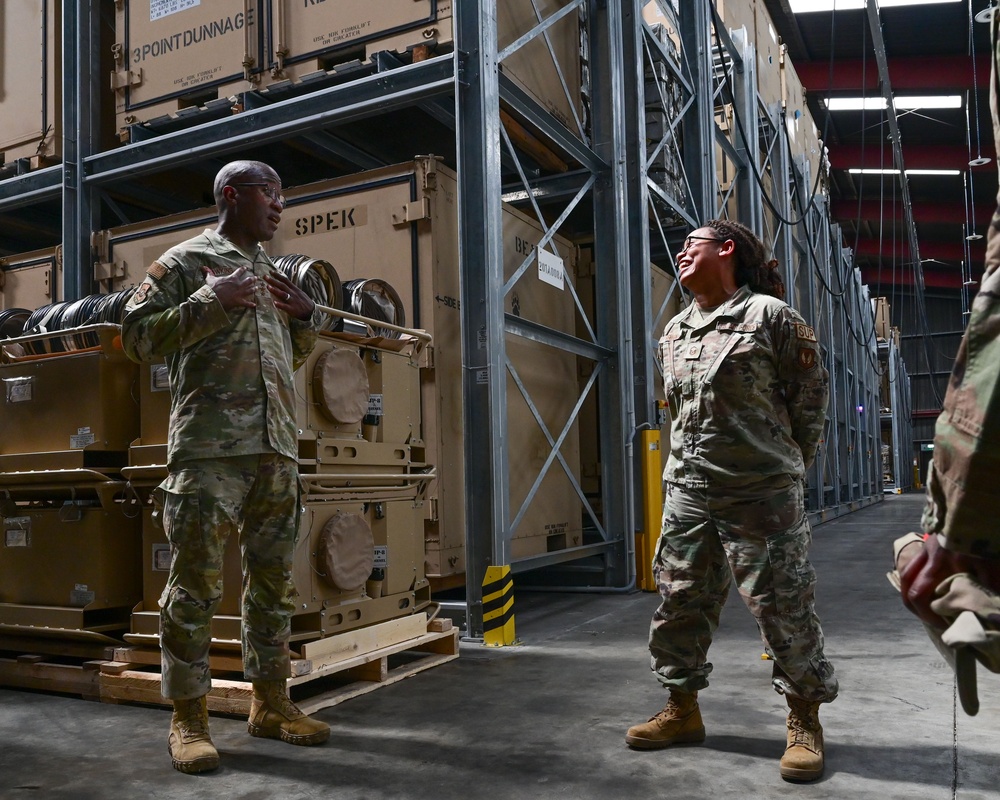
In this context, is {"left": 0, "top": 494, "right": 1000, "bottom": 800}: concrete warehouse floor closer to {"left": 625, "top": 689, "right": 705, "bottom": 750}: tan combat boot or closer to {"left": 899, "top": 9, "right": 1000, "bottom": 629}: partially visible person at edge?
{"left": 625, "top": 689, "right": 705, "bottom": 750}: tan combat boot

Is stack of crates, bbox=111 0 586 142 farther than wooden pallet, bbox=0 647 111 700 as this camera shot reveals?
Yes

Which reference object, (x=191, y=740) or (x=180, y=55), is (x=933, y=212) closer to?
(x=180, y=55)

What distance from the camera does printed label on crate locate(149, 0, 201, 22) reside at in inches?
244

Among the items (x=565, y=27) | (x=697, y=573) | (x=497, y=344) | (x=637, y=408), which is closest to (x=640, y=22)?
(x=565, y=27)

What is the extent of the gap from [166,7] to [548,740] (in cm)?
588

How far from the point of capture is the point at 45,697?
3.96 metres

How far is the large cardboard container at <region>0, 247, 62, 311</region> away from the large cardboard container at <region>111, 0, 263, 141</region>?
125 cm

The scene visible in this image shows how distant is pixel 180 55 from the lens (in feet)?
20.3

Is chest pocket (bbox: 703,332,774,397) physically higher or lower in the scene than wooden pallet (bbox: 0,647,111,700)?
higher

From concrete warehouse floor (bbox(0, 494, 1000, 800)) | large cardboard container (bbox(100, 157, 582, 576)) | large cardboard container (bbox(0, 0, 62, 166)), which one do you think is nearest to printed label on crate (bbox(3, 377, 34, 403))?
concrete warehouse floor (bbox(0, 494, 1000, 800))

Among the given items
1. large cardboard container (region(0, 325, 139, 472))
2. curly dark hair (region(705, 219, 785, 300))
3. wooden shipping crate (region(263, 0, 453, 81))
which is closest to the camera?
curly dark hair (region(705, 219, 785, 300))

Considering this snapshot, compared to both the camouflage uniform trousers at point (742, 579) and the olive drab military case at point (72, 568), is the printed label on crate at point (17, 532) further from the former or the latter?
the camouflage uniform trousers at point (742, 579)

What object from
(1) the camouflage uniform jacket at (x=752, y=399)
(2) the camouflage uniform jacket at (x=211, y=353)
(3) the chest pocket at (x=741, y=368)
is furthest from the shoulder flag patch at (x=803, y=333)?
(2) the camouflage uniform jacket at (x=211, y=353)

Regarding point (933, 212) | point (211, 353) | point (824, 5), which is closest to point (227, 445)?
point (211, 353)
